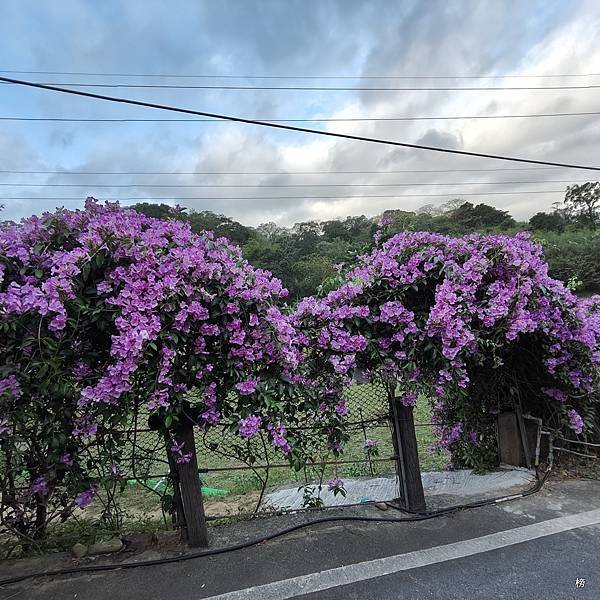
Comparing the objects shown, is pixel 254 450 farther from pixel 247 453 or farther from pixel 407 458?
pixel 407 458

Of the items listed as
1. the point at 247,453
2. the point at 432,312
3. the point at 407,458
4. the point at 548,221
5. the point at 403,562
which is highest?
the point at 548,221

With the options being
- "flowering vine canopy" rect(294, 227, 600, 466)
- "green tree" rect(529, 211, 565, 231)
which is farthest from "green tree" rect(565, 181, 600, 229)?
"flowering vine canopy" rect(294, 227, 600, 466)

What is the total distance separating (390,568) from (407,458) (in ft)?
2.46

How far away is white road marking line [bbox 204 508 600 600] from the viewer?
191cm

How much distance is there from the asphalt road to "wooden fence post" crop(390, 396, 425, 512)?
0.59 feet

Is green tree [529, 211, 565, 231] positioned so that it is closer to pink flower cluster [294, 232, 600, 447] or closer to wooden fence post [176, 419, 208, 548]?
pink flower cluster [294, 232, 600, 447]

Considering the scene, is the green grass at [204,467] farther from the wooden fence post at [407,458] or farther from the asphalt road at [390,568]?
the asphalt road at [390,568]

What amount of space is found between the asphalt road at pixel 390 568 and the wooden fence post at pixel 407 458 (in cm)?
18

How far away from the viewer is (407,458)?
2697 millimetres

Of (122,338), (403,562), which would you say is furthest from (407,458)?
(122,338)

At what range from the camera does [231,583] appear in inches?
Result: 77.8

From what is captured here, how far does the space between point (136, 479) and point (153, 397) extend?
0.64 metres

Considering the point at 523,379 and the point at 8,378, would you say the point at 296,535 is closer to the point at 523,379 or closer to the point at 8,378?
the point at 8,378

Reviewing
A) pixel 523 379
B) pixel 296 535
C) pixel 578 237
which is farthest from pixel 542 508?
pixel 578 237
